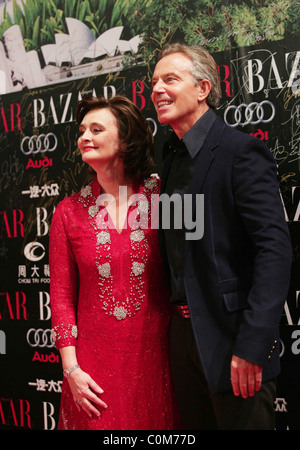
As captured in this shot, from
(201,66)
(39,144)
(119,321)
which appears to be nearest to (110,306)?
(119,321)

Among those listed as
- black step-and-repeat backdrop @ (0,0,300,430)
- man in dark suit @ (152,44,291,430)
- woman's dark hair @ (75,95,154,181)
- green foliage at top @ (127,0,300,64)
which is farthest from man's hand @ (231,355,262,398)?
green foliage at top @ (127,0,300,64)

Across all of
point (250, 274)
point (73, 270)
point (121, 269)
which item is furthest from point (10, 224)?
point (250, 274)

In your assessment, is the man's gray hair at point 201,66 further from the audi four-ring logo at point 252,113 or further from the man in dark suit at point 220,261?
the audi four-ring logo at point 252,113

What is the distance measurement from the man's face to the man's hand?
927 mm

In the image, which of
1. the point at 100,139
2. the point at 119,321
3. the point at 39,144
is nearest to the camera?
the point at 119,321

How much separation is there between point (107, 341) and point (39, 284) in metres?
1.15

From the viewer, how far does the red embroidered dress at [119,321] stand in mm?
1957

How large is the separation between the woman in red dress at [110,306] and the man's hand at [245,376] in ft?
1.67

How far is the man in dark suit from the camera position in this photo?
149 cm

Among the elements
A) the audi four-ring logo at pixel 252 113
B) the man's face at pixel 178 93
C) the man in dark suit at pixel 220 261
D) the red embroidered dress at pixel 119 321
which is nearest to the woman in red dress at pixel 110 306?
the red embroidered dress at pixel 119 321

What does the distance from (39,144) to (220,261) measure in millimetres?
1806

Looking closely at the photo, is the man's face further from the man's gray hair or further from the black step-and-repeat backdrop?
the black step-and-repeat backdrop

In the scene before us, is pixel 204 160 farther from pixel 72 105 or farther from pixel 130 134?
pixel 72 105

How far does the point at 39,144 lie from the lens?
3025 mm
